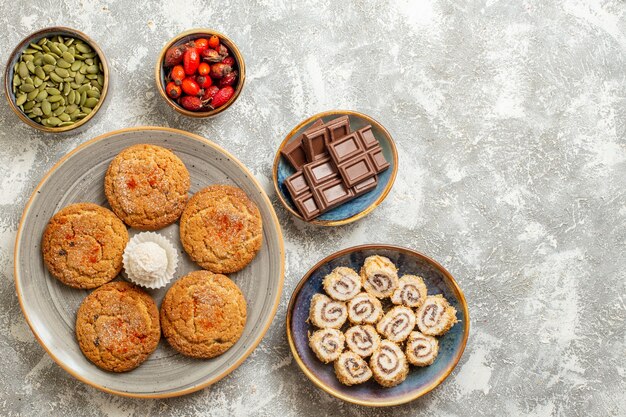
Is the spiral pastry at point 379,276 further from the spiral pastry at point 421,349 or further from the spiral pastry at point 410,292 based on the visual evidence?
the spiral pastry at point 421,349

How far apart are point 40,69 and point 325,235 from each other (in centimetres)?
155

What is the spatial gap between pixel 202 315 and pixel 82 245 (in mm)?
617

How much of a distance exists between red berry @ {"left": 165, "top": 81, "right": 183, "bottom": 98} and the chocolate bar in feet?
1.81

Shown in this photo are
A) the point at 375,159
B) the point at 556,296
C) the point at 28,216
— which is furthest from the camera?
the point at 556,296

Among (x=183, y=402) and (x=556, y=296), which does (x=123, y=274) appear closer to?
(x=183, y=402)

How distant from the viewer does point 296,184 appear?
2.83 m

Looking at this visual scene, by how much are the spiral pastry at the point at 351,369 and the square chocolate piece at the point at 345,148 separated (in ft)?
3.03

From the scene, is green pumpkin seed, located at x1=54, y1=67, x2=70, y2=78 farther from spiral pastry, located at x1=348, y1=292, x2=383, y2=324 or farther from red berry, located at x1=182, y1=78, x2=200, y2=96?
spiral pastry, located at x1=348, y1=292, x2=383, y2=324

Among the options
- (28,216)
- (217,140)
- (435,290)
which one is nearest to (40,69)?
(28,216)

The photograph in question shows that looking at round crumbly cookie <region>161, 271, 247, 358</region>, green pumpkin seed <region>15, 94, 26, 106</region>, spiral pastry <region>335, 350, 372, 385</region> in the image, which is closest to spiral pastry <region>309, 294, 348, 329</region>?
spiral pastry <region>335, 350, 372, 385</region>

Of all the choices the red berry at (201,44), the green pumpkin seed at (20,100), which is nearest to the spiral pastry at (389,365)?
the red berry at (201,44)

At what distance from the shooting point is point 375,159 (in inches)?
113

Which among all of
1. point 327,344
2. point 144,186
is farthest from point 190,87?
point 327,344

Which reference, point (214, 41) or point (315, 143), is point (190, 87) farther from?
point (315, 143)
